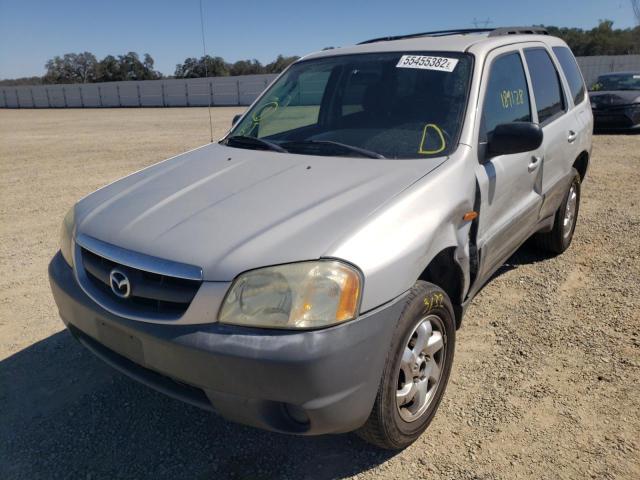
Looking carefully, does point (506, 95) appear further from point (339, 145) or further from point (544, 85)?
point (339, 145)

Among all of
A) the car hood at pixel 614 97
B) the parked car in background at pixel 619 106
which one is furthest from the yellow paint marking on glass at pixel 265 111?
the car hood at pixel 614 97

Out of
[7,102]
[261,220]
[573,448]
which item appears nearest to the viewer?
[261,220]

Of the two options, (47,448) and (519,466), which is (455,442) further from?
(47,448)

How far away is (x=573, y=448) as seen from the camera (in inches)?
97.6

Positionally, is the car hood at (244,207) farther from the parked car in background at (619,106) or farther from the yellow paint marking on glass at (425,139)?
the parked car in background at (619,106)

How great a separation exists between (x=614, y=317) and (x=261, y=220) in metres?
2.81

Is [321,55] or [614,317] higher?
[321,55]

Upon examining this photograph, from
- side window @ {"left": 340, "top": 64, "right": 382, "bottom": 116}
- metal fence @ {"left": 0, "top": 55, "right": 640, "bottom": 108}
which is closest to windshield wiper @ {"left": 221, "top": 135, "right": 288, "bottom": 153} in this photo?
side window @ {"left": 340, "top": 64, "right": 382, "bottom": 116}

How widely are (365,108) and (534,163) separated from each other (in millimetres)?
1252

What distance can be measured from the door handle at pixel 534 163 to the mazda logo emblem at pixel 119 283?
264 cm

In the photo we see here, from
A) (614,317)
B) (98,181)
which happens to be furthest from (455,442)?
(98,181)

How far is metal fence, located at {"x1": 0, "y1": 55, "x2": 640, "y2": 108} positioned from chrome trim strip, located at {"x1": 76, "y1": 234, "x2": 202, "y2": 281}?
30.8 meters

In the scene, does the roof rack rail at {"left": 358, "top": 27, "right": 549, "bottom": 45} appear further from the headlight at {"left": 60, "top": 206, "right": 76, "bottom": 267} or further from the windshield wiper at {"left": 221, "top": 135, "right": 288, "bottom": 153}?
the headlight at {"left": 60, "top": 206, "right": 76, "bottom": 267}

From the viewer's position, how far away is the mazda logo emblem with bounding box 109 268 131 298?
7.20ft
